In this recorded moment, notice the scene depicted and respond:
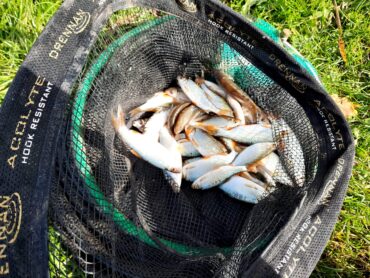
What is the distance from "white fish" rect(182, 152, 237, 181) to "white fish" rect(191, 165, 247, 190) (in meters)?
0.05

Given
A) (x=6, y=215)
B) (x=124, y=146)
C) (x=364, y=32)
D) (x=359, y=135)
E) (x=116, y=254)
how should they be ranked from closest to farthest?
(x=6, y=215)
(x=116, y=254)
(x=124, y=146)
(x=359, y=135)
(x=364, y=32)

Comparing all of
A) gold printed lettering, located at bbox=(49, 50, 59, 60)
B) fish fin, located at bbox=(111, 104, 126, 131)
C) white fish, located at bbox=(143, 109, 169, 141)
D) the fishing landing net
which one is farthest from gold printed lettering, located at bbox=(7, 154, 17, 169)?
white fish, located at bbox=(143, 109, 169, 141)

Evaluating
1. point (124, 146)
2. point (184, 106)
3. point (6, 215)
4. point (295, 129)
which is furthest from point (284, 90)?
point (6, 215)

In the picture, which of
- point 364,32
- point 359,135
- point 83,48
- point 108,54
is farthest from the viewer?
point 364,32

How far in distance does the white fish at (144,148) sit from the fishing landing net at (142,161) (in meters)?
0.05

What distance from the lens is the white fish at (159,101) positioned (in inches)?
76.2

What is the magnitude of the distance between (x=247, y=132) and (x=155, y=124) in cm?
42

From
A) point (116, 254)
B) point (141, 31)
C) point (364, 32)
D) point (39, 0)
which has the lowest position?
point (116, 254)

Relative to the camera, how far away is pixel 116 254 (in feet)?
5.03

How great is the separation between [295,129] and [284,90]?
0.17 metres

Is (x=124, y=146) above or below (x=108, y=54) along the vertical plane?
below

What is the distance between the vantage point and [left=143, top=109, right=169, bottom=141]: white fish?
189 centimetres

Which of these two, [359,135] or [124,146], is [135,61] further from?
[359,135]

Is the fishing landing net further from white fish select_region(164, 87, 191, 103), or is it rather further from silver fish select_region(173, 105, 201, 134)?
silver fish select_region(173, 105, 201, 134)
